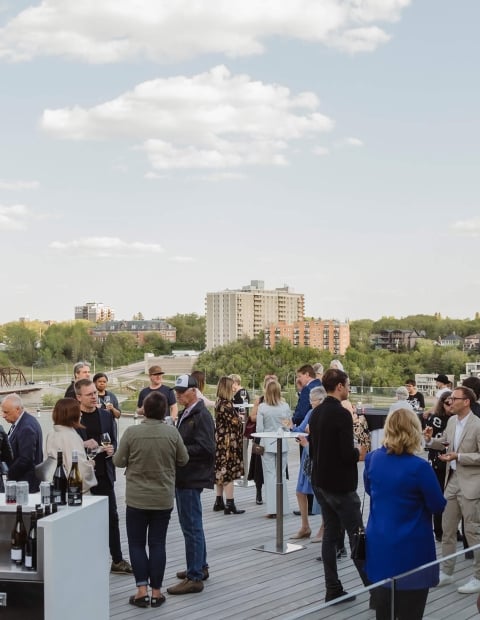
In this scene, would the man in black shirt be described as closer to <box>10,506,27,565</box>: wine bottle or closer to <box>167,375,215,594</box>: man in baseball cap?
<box>167,375,215,594</box>: man in baseball cap

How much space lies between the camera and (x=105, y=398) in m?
7.25

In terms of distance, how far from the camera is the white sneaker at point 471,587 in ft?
11.3

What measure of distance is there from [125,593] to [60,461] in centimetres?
178

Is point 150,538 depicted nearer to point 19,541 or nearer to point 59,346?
point 19,541

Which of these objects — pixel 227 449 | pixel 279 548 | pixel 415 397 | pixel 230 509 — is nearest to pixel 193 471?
pixel 279 548

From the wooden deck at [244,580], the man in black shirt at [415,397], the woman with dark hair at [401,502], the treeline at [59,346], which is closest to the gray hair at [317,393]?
the wooden deck at [244,580]

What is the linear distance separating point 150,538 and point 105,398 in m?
2.03

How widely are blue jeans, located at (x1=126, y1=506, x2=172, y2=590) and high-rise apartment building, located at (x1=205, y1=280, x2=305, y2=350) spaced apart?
12964cm

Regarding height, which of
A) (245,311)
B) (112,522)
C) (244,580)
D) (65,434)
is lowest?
(244,580)

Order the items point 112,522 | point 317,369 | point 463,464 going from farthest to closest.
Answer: point 317,369 < point 112,522 < point 463,464

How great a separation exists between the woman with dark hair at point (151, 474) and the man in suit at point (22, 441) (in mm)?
698

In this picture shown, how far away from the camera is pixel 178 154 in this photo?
7806 centimetres

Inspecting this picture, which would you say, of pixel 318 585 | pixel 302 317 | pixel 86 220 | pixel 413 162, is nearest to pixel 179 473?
pixel 318 585

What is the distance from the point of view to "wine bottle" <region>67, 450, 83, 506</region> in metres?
4.34
